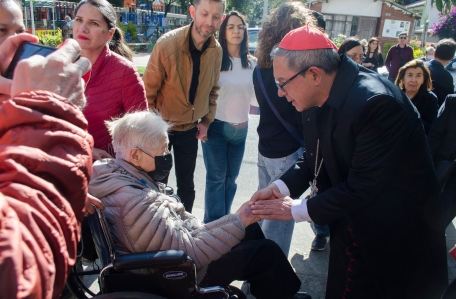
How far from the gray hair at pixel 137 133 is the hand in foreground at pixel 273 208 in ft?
2.22

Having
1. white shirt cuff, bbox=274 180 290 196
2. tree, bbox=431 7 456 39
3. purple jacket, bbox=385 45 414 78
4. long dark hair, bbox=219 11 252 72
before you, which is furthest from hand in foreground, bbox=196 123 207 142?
tree, bbox=431 7 456 39

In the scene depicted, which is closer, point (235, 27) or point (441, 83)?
point (235, 27)

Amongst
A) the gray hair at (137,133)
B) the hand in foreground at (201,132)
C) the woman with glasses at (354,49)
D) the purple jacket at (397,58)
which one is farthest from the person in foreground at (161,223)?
the purple jacket at (397,58)

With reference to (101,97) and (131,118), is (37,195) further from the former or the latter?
(101,97)

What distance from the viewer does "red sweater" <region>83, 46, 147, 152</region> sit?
2.60m

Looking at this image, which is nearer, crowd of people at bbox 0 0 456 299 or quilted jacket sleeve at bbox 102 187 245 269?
crowd of people at bbox 0 0 456 299

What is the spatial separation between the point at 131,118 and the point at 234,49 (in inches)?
68.9

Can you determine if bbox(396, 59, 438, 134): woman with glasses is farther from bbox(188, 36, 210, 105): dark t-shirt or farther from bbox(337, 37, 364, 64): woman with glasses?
bbox(188, 36, 210, 105): dark t-shirt

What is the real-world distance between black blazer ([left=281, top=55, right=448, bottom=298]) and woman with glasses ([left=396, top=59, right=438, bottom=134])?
2.08m

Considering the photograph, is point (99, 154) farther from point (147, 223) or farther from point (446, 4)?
point (446, 4)

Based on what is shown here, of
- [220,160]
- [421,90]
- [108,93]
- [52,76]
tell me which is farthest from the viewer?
[421,90]

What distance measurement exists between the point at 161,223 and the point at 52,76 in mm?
1193

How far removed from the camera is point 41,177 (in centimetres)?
82

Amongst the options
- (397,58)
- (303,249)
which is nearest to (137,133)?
(303,249)
